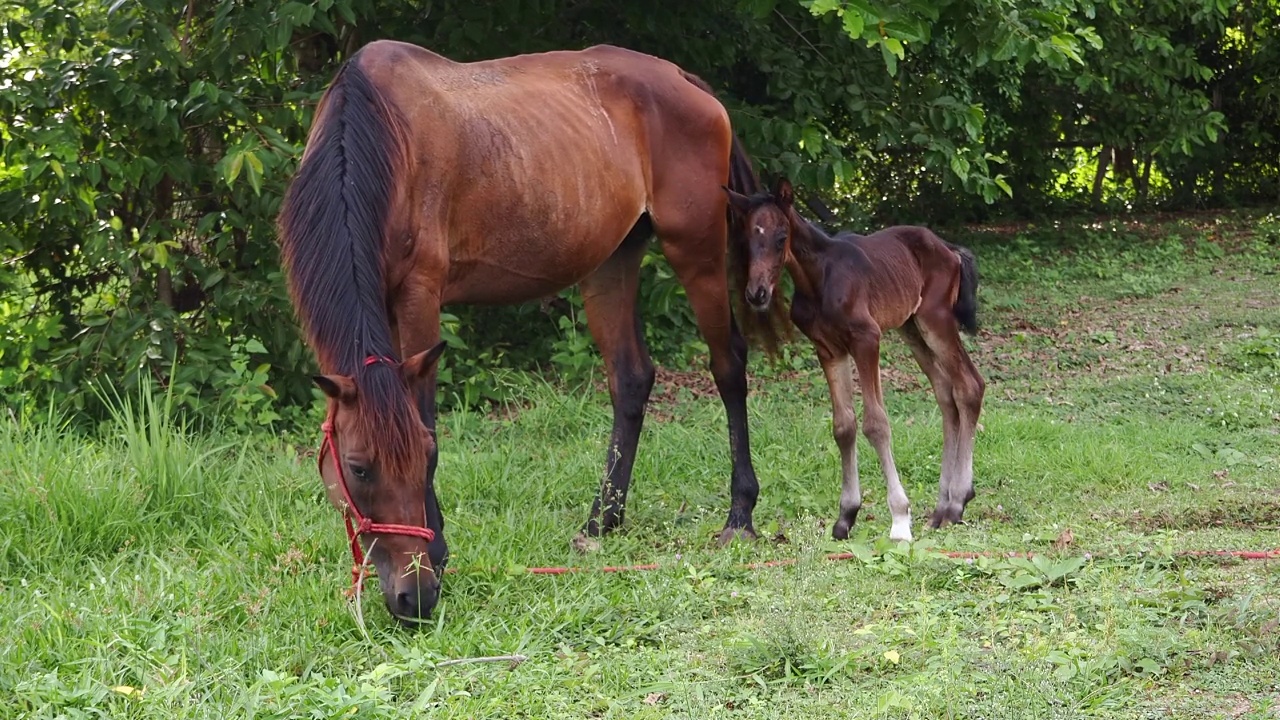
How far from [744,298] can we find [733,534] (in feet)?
3.83

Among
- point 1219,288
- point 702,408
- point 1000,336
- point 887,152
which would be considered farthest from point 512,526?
point 887,152

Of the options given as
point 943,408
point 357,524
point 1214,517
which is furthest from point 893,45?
point 357,524

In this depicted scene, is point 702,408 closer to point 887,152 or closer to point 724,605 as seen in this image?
point 724,605

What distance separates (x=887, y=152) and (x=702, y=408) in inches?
302

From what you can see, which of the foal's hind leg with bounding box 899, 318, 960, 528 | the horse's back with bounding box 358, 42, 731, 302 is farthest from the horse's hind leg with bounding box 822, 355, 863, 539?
the horse's back with bounding box 358, 42, 731, 302

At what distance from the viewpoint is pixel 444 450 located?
7.07 m

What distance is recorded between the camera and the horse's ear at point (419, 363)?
13.9 feet

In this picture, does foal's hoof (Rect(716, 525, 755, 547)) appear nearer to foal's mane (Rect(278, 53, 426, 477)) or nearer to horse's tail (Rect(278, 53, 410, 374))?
horse's tail (Rect(278, 53, 410, 374))

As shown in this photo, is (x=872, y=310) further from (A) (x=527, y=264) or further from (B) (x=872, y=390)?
(A) (x=527, y=264)

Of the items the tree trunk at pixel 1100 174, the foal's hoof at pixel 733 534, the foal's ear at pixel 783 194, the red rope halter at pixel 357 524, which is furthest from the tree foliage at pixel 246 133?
the tree trunk at pixel 1100 174

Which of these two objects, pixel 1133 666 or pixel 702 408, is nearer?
pixel 1133 666

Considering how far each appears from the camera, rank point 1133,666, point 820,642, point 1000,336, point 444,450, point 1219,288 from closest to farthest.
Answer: point 1133,666 < point 820,642 < point 444,450 < point 1000,336 < point 1219,288

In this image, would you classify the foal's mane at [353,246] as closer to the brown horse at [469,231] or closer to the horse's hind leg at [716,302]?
the brown horse at [469,231]

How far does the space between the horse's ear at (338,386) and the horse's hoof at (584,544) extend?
59.3 inches
